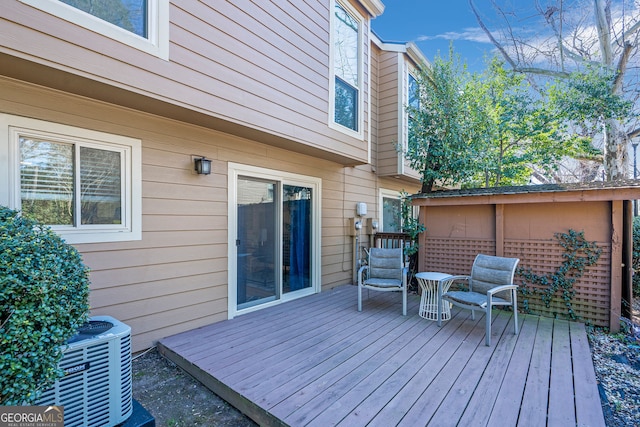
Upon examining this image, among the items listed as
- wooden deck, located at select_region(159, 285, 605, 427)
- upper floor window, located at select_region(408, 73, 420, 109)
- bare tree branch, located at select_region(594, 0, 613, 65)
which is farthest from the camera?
bare tree branch, located at select_region(594, 0, 613, 65)

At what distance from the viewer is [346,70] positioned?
205 inches

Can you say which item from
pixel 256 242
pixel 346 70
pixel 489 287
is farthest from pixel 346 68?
pixel 489 287

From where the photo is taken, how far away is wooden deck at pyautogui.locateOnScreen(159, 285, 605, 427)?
81.7 inches

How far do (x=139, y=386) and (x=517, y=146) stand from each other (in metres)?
9.35

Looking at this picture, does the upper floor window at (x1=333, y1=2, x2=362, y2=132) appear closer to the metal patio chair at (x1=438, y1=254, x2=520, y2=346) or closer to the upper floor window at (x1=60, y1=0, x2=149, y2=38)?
the upper floor window at (x1=60, y1=0, x2=149, y2=38)

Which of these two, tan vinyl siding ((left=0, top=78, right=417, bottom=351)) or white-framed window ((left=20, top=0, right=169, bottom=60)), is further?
tan vinyl siding ((left=0, top=78, right=417, bottom=351))

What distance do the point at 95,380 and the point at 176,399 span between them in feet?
2.63

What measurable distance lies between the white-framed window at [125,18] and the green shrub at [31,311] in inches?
61.9

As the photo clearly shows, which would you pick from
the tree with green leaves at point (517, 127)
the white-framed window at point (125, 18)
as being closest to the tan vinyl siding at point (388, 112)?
the tree with green leaves at point (517, 127)

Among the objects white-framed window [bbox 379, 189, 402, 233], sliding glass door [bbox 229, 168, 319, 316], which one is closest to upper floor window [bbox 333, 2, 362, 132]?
sliding glass door [bbox 229, 168, 319, 316]

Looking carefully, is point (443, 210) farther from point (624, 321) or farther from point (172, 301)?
point (172, 301)

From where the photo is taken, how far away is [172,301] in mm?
3434

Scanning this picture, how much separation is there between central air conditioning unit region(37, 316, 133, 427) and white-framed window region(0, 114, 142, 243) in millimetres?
1175

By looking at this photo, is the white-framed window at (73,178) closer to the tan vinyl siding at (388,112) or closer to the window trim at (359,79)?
the window trim at (359,79)
